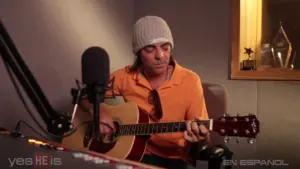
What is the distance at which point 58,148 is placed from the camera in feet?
3.66

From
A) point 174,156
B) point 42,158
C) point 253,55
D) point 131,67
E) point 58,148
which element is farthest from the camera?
point 253,55

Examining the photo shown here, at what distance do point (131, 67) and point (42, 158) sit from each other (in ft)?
3.26

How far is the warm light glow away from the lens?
2650 millimetres

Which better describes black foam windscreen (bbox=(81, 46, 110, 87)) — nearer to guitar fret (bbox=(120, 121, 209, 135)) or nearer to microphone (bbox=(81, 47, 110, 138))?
microphone (bbox=(81, 47, 110, 138))

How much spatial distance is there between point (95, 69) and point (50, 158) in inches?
11.1

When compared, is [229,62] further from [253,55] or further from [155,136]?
[155,136]

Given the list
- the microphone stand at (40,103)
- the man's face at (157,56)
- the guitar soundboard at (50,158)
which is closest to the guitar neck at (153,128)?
the man's face at (157,56)

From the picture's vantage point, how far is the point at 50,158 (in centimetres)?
96

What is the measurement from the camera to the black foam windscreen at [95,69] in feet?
2.82

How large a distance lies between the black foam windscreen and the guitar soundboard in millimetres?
201

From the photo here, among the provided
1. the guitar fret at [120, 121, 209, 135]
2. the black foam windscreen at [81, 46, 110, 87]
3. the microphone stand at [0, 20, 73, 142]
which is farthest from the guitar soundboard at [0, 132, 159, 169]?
the guitar fret at [120, 121, 209, 135]

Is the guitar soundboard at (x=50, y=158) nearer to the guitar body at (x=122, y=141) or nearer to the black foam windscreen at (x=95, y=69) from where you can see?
the black foam windscreen at (x=95, y=69)

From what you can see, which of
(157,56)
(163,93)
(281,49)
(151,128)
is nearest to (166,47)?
(157,56)

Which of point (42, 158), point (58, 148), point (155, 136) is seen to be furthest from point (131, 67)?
point (42, 158)
